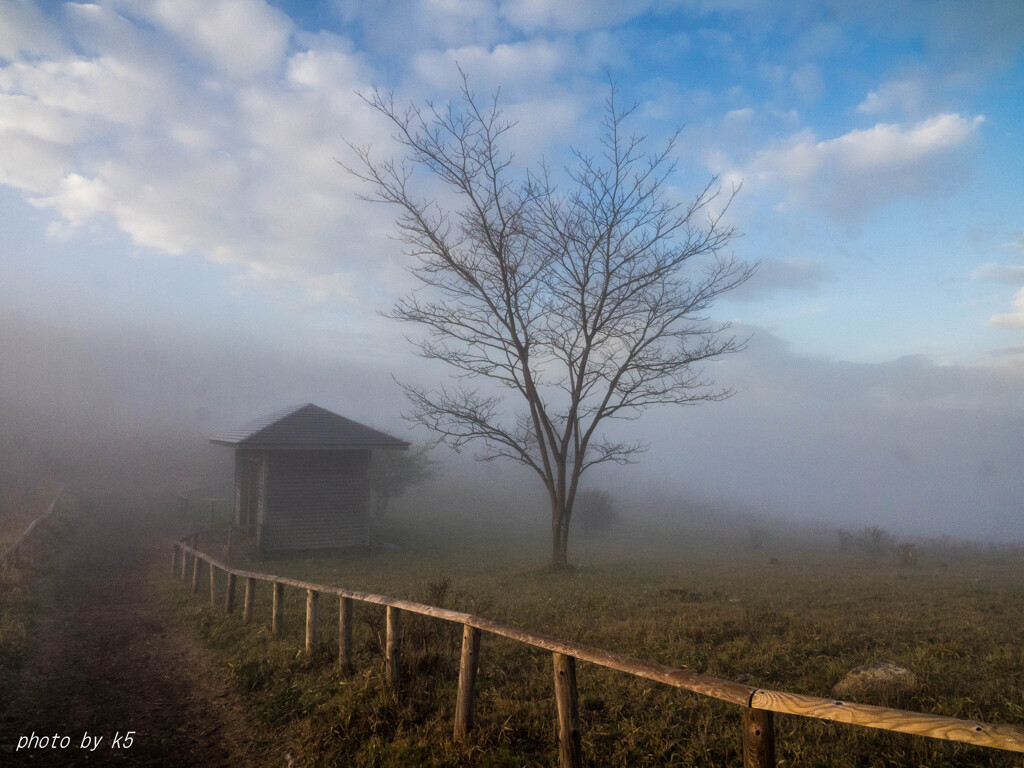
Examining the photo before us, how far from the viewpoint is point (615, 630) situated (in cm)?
811

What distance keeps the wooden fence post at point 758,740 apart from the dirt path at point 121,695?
415 centimetres

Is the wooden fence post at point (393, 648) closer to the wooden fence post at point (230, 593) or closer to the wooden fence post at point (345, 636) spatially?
the wooden fence post at point (345, 636)

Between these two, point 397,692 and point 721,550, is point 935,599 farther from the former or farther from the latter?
point 721,550

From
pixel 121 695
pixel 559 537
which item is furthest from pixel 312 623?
pixel 559 537

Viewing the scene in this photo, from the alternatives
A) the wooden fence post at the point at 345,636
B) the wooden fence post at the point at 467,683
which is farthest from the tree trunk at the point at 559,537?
the wooden fence post at the point at 467,683

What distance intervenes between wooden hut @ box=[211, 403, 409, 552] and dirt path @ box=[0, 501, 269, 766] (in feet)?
28.4

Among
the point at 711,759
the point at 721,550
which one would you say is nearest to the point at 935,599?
the point at 711,759

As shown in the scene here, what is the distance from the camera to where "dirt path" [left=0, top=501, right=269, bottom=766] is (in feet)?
17.9

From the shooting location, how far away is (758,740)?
314 cm

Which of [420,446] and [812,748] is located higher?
[420,446]

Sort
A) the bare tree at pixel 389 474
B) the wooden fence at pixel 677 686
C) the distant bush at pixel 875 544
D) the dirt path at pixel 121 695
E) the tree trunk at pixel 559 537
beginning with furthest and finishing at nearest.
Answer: the bare tree at pixel 389 474, the distant bush at pixel 875 544, the tree trunk at pixel 559 537, the dirt path at pixel 121 695, the wooden fence at pixel 677 686

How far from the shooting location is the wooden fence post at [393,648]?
5711mm

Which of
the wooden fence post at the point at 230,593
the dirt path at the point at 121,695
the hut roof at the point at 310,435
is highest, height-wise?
the hut roof at the point at 310,435

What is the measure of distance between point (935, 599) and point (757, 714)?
1134 cm
